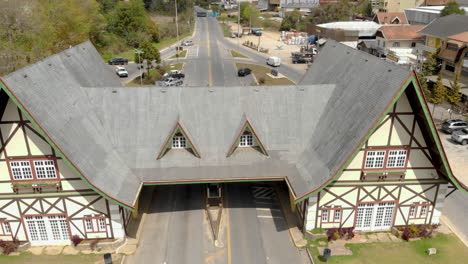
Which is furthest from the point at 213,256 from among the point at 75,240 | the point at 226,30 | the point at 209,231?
the point at 226,30

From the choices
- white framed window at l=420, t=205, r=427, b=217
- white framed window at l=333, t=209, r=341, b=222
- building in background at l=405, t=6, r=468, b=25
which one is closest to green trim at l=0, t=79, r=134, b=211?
white framed window at l=333, t=209, r=341, b=222

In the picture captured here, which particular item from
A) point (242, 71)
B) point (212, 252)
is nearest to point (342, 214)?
point (212, 252)

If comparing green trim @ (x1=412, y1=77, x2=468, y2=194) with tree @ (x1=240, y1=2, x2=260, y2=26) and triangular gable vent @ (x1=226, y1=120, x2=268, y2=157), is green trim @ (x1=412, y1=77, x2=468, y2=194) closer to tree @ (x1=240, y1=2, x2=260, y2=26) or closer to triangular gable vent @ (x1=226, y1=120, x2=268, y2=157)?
triangular gable vent @ (x1=226, y1=120, x2=268, y2=157)

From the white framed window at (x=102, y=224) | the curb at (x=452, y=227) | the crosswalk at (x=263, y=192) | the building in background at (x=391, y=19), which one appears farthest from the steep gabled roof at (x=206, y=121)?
the building in background at (x=391, y=19)

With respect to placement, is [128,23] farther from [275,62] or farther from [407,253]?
[407,253]

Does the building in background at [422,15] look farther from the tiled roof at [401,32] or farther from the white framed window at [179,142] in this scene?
the white framed window at [179,142]
